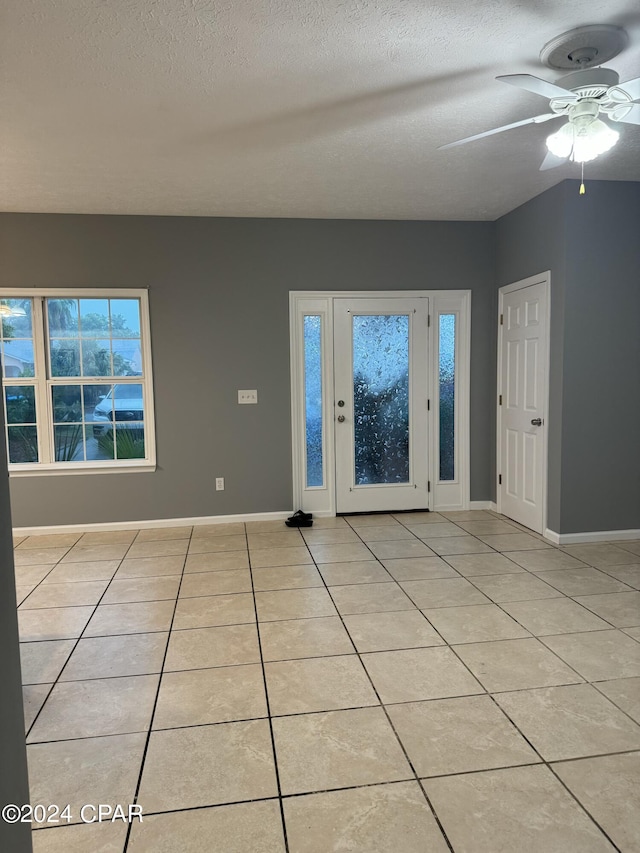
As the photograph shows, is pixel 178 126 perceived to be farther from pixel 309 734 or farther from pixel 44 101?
pixel 309 734

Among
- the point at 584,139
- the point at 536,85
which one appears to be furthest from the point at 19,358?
the point at 584,139

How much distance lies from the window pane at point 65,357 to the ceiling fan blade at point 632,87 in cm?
396

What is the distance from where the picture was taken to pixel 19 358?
429 centimetres

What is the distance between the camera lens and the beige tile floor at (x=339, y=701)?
1501 millimetres

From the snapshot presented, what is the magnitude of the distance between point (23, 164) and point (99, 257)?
3.45 ft

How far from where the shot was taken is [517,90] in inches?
99.3

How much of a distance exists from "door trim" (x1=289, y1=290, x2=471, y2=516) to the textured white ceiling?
84 centimetres

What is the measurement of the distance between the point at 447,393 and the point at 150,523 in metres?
2.84

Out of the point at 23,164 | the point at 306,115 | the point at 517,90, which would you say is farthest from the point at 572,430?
the point at 23,164

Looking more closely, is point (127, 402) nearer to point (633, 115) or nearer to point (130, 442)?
point (130, 442)

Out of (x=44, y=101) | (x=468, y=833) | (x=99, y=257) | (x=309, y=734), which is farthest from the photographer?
(x=99, y=257)

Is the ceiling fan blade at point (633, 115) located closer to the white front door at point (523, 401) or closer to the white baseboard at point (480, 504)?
the white front door at point (523, 401)

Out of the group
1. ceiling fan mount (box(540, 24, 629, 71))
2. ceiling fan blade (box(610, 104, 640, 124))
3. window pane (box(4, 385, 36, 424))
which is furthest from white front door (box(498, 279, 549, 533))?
window pane (box(4, 385, 36, 424))

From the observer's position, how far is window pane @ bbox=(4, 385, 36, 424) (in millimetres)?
4309
